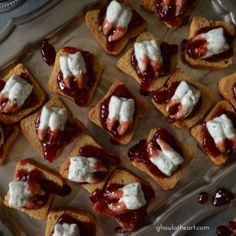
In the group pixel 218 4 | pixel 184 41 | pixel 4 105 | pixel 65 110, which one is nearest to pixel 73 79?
pixel 65 110

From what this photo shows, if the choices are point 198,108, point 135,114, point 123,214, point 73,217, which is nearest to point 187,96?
point 198,108

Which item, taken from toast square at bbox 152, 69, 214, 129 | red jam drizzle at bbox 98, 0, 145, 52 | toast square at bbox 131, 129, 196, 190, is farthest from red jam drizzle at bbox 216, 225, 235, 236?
red jam drizzle at bbox 98, 0, 145, 52

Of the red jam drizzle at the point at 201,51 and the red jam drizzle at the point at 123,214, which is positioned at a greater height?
the red jam drizzle at the point at 201,51

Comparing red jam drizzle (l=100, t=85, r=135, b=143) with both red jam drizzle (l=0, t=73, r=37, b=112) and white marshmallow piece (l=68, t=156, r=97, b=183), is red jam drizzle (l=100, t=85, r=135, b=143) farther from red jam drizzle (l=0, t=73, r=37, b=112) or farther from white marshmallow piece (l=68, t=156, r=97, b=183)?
red jam drizzle (l=0, t=73, r=37, b=112)

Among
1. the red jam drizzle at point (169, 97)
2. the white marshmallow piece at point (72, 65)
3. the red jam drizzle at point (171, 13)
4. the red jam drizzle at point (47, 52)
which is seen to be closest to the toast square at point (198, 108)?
the red jam drizzle at point (169, 97)

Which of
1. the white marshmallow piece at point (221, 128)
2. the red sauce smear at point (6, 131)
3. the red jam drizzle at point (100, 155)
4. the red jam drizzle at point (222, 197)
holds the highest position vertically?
the red sauce smear at point (6, 131)

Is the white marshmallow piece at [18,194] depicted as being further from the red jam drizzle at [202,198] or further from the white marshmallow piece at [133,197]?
the red jam drizzle at [202,198]
